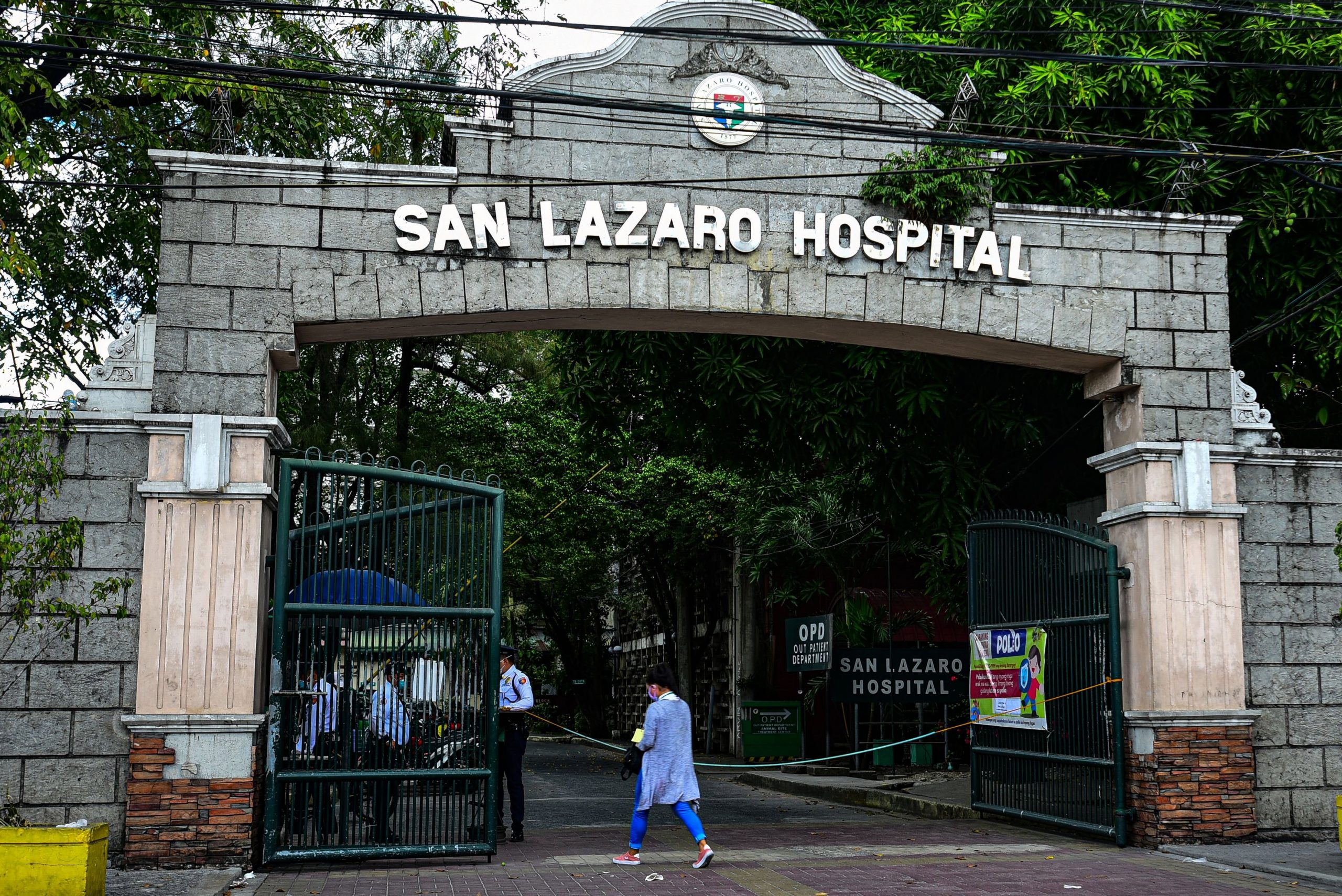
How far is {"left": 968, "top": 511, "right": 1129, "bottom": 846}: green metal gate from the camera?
10992mm

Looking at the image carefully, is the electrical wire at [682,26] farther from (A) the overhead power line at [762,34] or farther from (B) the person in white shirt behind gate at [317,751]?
(B) the person in white shirt behind gate at [317,751]

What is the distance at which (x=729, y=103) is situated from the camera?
11.1m

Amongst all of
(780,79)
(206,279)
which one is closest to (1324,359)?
(780,79)

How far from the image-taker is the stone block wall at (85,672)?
9.52 metres

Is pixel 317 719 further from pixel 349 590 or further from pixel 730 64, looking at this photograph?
pixel 730 64

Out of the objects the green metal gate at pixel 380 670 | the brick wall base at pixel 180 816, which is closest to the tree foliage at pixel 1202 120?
the green metal gate at pixel 380 670

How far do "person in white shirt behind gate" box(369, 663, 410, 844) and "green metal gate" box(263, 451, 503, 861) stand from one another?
0.4 inches

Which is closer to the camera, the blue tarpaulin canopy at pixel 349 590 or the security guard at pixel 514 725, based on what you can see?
the blue tarpaulin canopy at pixel 349 590

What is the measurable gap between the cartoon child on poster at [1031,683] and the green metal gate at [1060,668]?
10 centimetres

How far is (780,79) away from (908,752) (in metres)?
14.2

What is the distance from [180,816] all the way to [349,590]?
6.53ft

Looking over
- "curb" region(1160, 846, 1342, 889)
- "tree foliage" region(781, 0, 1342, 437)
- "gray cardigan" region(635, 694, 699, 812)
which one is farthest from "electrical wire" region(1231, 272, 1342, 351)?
"gray cardigan" region(635, 694, 699, 812)

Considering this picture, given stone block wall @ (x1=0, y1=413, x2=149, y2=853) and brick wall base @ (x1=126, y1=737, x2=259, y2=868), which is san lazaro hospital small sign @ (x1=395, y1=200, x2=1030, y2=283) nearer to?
stone block wall @ (x1=0, y1=413, x2=149, y2=853)

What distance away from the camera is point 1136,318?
37.7 ft
